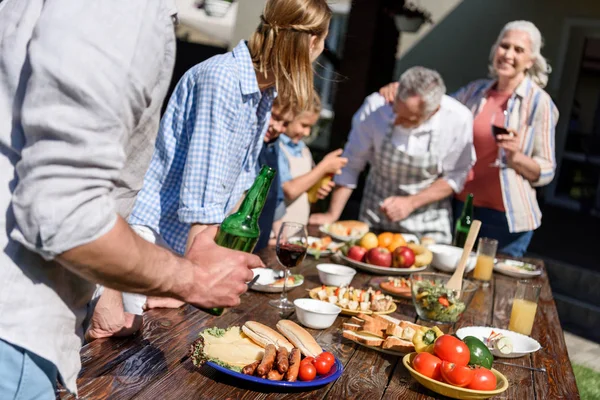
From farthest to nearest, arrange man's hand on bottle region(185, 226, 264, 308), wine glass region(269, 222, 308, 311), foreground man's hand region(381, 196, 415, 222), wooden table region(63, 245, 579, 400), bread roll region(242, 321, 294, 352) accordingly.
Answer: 1. foreground man's hand region(381, 196, 415, 222)
2. wine glass region(269, 222, 308, 311)
3. bread roll region(242, 321, 294, 352)
4. wooden table region(63, 245, 579, 400)
5. man's hand on bottle region(185, 226, 264, 308)

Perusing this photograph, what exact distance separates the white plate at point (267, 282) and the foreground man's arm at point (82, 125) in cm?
147

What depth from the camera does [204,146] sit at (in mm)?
2127

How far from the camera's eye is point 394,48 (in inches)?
313

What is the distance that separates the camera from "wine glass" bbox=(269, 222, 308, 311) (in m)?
2.40

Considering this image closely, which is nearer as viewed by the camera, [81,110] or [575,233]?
[81,110]

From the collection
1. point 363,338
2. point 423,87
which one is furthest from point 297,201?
point 363,338

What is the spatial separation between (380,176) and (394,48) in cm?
396

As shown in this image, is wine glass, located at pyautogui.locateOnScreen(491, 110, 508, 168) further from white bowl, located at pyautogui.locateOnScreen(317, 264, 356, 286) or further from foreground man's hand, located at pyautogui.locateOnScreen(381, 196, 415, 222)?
white bowl, located at pyautogui.locateOnScreen(317, 264, 356, 286)

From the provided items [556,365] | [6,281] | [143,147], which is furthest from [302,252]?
[6,281]

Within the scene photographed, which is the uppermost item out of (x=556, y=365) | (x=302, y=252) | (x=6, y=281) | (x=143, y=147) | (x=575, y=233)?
(x=143, y=147)

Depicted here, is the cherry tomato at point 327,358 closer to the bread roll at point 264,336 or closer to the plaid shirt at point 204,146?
the bread roll at point 264,336

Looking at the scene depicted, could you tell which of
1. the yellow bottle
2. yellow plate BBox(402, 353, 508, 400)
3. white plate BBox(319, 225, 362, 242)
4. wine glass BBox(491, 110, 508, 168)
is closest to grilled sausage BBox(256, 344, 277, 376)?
yellow plate BBox(402, 353, 508, 400)

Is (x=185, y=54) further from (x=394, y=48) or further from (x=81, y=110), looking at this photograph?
(x=81, y=110)

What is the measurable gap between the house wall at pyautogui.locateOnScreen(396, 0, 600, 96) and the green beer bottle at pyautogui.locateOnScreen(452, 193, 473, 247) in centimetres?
558
